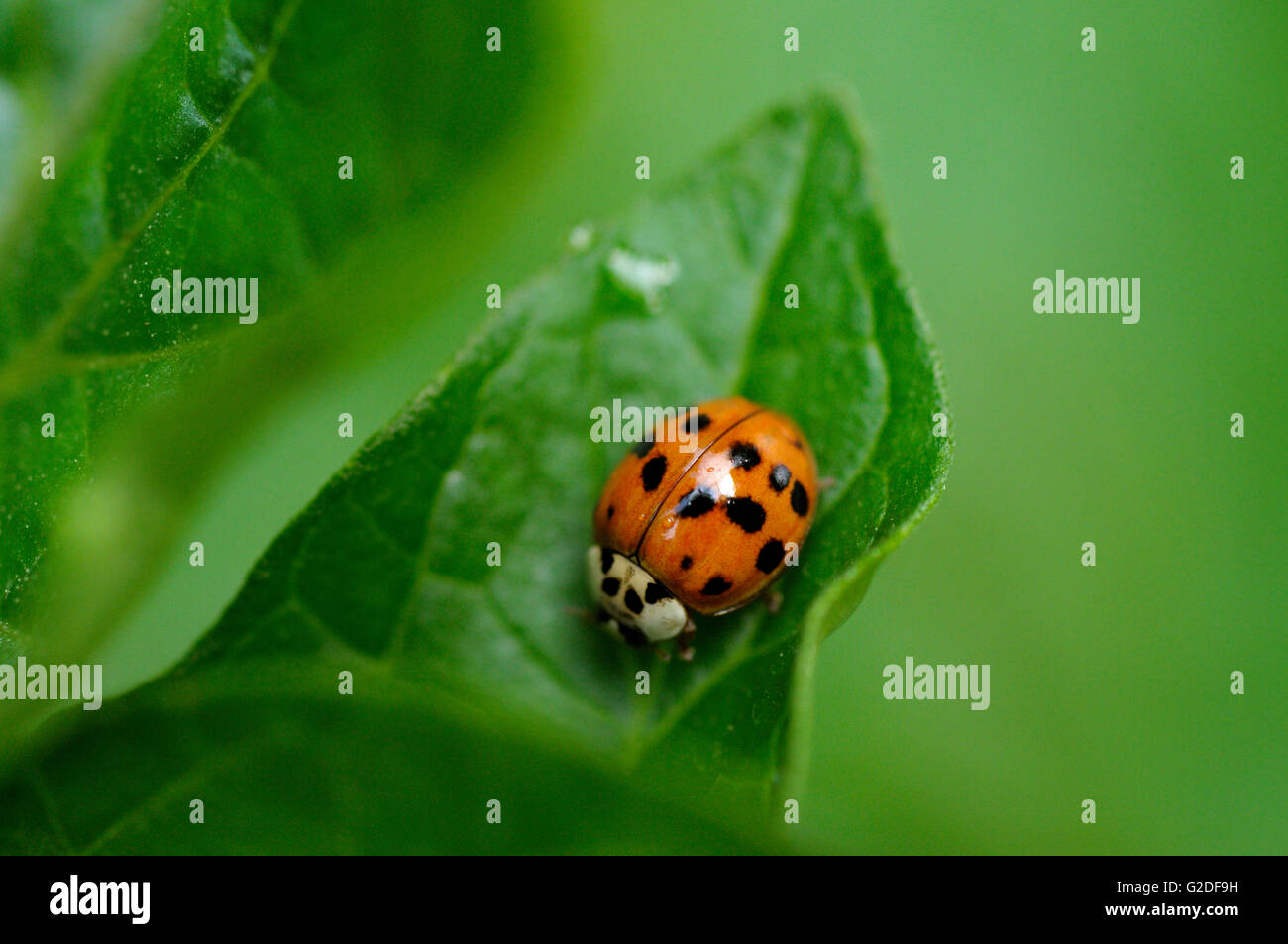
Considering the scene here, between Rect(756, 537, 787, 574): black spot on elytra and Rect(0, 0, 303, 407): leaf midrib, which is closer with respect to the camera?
Rect(0, 0, 303, 407): leaf midrib

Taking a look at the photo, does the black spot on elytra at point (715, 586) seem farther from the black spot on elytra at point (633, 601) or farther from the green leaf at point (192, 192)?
the green leaf at point (192, 192)

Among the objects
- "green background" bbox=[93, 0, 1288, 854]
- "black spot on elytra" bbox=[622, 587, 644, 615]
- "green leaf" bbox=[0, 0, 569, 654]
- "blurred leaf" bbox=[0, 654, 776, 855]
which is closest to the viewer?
"blurred leaf" bbox=[0, 654, 776, 855]

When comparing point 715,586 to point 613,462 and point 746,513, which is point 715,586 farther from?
point 613,462

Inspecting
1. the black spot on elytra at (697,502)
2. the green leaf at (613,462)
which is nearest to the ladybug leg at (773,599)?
the green leaf at (613,462)

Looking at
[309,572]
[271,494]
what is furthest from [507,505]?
[271,494]

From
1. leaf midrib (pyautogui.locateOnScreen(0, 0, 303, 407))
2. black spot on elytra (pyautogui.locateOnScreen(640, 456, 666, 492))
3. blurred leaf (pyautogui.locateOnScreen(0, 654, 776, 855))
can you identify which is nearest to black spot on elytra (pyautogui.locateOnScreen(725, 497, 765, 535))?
black spot on elytra (pyautogui.locateOnScreen(640, 456, 666, 492))

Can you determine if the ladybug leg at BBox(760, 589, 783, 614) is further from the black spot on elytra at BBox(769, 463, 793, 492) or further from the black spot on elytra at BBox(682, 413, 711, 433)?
the black spot on elytra at BBox(682, 413, 711, 433)
